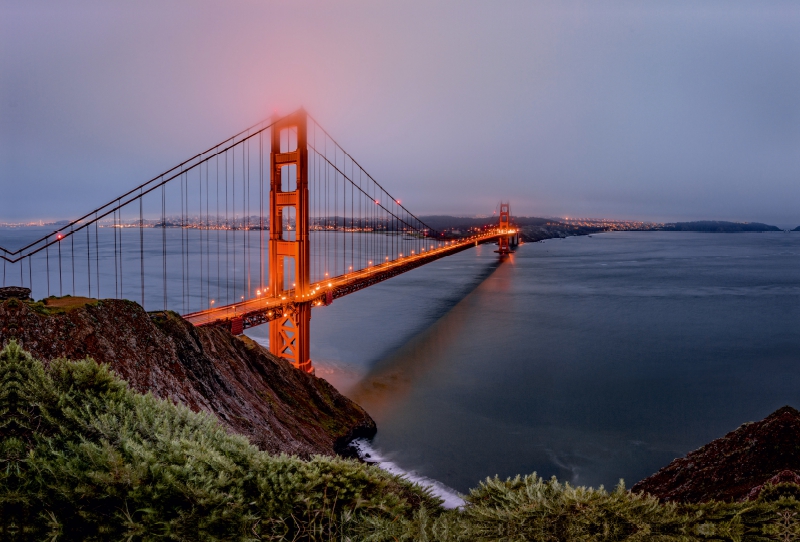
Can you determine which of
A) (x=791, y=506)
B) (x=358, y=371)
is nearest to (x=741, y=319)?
(x=358, y=371)

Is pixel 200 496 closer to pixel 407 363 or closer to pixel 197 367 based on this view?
pixel 197 367

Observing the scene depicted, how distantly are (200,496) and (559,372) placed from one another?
662 inches

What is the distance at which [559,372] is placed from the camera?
59.7 feet

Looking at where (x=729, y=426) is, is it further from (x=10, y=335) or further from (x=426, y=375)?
(x=10, y=335)

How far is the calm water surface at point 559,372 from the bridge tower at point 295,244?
1866 millimetres

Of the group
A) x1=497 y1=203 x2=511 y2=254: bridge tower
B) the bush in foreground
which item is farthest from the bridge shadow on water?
x1=497 y1=203 x2=511 y2=254: bridge tower

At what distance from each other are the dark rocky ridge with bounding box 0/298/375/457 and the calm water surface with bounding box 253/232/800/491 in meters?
2.00

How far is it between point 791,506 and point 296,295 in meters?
13.4

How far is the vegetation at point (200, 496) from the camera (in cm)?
296

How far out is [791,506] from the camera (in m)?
3.58

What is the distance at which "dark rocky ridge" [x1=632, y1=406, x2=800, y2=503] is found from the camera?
Result: 19.6ft

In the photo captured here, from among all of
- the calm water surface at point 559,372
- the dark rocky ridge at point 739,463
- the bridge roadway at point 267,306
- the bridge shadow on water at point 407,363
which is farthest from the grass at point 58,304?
the bridge shadow on water at point 407,363

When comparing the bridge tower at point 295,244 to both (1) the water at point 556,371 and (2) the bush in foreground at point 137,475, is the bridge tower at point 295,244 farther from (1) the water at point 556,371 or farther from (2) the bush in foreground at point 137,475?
(2) the bush in foreground at point 137,475

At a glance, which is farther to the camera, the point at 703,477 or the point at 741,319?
the point at 741,319
